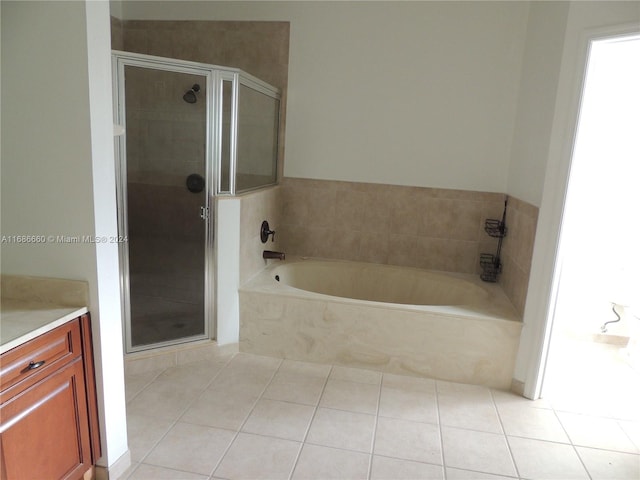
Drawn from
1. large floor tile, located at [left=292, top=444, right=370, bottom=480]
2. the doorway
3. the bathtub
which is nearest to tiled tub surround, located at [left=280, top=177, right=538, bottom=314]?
the bathtub

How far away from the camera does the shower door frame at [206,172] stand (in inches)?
91.0

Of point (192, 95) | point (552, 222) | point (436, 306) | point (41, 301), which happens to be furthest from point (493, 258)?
point (41, 301)

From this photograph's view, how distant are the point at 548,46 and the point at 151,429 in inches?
115

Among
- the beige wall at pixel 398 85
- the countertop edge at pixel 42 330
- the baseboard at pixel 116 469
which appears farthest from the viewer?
the beige wall at pixel 398 85

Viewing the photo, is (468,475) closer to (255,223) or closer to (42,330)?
(42,330)

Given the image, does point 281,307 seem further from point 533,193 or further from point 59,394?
point 533,193

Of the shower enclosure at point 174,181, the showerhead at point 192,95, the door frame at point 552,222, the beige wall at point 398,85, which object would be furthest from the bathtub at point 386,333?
the showerhead at point 192,95

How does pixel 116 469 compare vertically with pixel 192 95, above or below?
below

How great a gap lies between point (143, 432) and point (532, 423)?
1.91m

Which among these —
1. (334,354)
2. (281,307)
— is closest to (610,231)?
(334,354)

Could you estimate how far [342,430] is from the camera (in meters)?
2.13

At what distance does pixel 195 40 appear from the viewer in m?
3.48

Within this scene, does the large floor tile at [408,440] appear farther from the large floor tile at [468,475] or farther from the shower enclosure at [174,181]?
the shower enclosure at [174,181]

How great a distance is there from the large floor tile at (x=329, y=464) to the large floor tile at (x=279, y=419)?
124 millimetres
